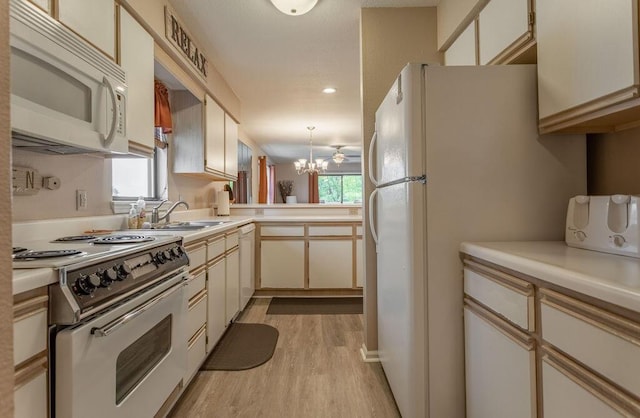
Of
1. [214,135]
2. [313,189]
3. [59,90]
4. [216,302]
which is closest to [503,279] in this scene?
[59,90]

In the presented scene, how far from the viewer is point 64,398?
2.99 ft

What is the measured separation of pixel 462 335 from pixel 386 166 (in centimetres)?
91

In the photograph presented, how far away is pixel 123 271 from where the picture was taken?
1.18 m

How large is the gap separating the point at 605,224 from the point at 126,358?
1767 mm

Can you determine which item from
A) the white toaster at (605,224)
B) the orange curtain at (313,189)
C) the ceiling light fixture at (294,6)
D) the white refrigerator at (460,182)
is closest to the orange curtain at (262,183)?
the orange curtain at (313,189)

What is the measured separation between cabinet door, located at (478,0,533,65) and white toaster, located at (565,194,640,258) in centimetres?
76

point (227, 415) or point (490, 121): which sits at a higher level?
point (490, 121)

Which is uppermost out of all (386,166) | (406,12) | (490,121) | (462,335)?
(406,12)

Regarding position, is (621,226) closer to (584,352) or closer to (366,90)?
(584,352)

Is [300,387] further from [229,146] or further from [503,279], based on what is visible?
[229,146]

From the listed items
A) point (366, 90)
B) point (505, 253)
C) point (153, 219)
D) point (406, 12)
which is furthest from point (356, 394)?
point (406, 12)

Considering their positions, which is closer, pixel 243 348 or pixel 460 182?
pixel 460 182

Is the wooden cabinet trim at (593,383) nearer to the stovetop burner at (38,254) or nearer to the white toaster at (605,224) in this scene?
the white toaster at (605,224)

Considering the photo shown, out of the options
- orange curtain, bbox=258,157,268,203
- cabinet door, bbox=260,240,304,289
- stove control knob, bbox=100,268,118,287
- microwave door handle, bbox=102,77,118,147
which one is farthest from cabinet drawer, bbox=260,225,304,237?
orange curtain, bbox=258,157,268,203
